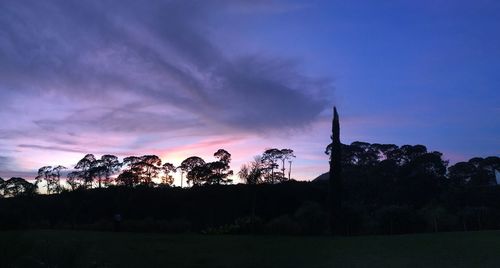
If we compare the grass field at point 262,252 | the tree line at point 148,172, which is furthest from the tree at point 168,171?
the grass field at point 262,252

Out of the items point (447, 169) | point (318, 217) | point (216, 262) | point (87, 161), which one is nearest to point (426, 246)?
point (216, 262)

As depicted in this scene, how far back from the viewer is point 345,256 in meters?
13.6

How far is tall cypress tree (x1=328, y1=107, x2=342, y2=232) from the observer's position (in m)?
24.3

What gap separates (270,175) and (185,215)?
801 inches

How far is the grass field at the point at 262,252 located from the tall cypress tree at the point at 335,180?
647cm

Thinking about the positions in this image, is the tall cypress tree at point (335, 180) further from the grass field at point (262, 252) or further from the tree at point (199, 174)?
the tree at point (199, 174)

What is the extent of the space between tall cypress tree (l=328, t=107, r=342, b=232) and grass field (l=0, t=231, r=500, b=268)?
6467 millimetres

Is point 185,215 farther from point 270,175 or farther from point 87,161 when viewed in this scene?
point 87,161

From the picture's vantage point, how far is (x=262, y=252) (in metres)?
14.6

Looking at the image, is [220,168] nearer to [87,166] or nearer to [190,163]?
[190,163]

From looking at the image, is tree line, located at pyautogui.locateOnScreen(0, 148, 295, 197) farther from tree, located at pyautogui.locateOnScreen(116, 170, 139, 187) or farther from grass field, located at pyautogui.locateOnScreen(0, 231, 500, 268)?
grass field, located at pyautogui.locateOnScreen(0, 231, 500, 268)

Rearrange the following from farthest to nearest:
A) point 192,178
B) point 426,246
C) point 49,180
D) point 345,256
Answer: point 49,180 < point 192,178 < point 426,246 < point 345,256

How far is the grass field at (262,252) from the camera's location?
335 inches

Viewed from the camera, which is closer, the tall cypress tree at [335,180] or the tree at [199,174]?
the tall cypress tree at [335,180]
